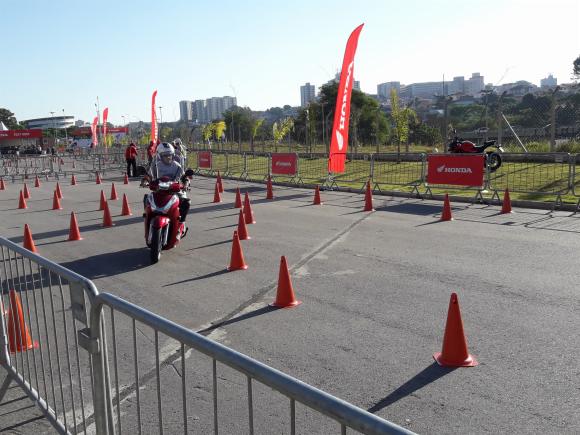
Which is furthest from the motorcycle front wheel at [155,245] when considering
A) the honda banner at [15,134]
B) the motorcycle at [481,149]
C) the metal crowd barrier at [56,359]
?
the honda banner at [15,134]

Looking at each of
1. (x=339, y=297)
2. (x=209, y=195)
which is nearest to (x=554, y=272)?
(x=339, y=297)

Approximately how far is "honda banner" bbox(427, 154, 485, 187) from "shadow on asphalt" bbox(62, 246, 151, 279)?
9.22 metres

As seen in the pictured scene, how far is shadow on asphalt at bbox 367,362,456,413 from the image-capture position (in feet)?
13.6

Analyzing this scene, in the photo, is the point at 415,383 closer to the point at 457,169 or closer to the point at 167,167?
the point at 167,167

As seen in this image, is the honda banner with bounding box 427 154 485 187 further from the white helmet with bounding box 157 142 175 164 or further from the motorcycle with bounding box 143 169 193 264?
the motorcycle with bounding box 143 169 193 264

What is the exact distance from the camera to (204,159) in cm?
2902

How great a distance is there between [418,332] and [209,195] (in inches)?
567

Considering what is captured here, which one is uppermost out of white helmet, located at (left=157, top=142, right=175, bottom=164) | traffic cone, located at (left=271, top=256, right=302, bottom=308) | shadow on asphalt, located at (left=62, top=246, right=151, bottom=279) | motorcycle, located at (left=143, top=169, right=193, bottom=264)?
white helmet, located at (left=157, top=142, right=175, bottom=164)

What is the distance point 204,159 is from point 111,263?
20296 mm

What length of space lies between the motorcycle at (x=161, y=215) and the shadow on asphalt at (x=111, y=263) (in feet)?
1.03

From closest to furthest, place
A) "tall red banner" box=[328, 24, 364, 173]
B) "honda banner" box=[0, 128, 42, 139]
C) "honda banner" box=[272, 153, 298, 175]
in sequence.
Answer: "tall red banner" box=[328, 24, 364, 173], "honda banner" box=[272, 153, 298, 175], "honda banner" box=[0, 128, 42, 139]

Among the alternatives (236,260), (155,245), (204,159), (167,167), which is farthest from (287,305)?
(204,159)

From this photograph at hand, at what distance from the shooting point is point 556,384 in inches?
172

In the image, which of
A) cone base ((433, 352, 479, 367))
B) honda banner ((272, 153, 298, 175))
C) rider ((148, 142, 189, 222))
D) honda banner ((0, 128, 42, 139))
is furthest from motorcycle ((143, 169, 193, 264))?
honda banner ((0, 128, 42, 139))
